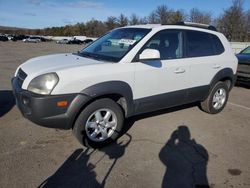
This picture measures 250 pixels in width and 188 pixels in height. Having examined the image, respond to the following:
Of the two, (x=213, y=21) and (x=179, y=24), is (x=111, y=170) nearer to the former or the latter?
(x=179, y=24)

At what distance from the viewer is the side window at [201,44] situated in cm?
Result: 530

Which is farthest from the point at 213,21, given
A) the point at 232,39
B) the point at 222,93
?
the point at 222,93

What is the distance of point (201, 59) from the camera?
17.9ft

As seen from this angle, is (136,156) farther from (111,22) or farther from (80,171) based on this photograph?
(111,22)

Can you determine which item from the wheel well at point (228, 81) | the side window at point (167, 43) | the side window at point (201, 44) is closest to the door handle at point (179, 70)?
the side window at point (167, 43)

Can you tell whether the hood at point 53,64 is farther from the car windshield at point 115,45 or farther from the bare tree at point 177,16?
the bare tree at point 177,16

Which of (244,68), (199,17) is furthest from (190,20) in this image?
(244,68)

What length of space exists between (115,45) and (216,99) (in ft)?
8.95

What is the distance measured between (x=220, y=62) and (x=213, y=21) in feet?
190

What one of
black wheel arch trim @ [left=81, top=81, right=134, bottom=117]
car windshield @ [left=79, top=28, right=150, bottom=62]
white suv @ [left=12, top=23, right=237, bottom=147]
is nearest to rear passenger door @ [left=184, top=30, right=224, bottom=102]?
white suv @ [left=12, top=23, right=237, bottom=147]

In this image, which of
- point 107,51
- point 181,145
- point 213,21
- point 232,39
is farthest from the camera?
point 213,21

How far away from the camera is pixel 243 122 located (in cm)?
586

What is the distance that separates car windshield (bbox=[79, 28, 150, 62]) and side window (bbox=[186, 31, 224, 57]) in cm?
99

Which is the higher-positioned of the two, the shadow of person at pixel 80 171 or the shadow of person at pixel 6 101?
the shadow of person at pixel 6 101
